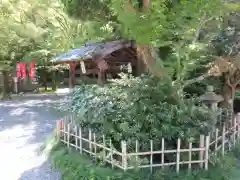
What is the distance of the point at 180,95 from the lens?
24.5ft

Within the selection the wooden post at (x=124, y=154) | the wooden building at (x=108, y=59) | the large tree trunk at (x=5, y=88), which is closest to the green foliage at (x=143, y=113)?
the wooden post at (x=124, y=154)

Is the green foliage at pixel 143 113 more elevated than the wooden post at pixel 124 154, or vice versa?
the green foliage at pixel 143 113

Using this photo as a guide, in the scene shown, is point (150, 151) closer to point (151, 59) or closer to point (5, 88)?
point (151, 59)

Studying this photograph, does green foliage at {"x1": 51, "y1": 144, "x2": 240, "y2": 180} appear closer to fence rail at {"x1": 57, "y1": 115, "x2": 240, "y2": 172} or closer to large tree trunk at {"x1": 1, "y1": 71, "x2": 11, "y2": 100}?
fence rail at {"x1": 57, "y1": 115, "x2": 240, "y2": 172}

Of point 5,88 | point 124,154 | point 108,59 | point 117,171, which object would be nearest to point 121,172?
point 117,171

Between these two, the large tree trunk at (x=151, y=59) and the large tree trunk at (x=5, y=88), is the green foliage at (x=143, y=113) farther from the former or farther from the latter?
the large tree trunk at (x=5, y=88)

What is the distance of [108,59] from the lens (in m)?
13.4

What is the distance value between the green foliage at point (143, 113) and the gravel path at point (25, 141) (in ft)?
5.45

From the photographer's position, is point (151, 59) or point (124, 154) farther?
point (151, 59)

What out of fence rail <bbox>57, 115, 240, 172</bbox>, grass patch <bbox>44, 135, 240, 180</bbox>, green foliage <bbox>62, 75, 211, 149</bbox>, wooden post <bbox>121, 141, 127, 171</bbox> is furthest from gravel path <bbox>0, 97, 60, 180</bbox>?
wooden post <bbox>121, 141, 127, 171</bbox>

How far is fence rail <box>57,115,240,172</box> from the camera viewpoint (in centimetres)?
616

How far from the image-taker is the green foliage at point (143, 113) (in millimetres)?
6684

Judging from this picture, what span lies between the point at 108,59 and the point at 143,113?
6.86 m

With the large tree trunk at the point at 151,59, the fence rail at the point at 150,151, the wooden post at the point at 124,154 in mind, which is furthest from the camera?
the large tree trunk at the point at 151,59
